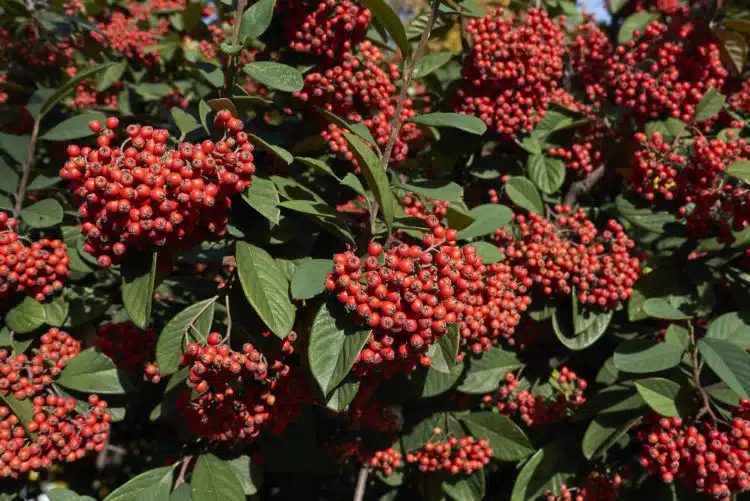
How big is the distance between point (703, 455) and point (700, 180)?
146 centimetres

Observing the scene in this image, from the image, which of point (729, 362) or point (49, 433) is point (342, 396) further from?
point (729, 362)

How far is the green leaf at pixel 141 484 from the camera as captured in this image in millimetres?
2561

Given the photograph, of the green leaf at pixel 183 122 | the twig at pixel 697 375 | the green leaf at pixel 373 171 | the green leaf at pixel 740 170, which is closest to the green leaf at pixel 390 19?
the green leaf at pixel 373 171

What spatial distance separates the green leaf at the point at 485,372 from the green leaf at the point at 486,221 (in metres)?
0.89

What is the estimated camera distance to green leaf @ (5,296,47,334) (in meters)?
2.61

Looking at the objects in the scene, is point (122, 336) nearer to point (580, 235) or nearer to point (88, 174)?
point (88, 174)

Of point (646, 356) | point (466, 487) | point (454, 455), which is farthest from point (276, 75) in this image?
point (466, 487)

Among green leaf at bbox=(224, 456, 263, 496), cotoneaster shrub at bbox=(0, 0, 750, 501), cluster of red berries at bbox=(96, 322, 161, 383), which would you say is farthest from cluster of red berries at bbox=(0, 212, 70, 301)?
green leaf at bbox=(224, 456, 263, 496)

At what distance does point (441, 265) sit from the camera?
1.97m

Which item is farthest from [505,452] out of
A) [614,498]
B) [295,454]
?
[295,454]

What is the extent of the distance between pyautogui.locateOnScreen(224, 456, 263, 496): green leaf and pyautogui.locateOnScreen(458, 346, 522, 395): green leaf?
1.27m

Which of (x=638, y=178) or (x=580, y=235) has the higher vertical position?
(x=638, y=178)

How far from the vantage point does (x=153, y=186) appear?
1809 mm

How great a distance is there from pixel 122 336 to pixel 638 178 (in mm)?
3038
